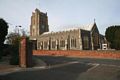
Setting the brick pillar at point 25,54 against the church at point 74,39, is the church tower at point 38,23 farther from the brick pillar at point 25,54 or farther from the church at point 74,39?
the brick pillar at point 25,54

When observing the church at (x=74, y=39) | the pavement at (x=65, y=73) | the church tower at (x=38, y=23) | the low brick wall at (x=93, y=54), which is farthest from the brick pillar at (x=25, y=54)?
the church tower at (x=38, y=23)

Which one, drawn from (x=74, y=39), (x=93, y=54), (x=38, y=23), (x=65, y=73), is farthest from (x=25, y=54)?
(x=38, y=23)

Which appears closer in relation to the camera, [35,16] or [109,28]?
[109,28]

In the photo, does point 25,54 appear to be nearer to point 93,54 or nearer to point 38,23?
point 93,54

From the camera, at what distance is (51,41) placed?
7331 centimetres

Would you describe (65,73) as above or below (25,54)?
below

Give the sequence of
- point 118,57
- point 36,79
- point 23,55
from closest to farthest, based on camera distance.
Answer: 1. point 36,79
2. point 23,55
3. point 118,57

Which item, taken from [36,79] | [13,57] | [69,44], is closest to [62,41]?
[69,44]

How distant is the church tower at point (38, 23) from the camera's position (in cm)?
9169

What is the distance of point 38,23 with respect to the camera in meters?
91.4

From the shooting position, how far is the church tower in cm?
9169

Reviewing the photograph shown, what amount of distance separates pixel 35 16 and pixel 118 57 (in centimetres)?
6522

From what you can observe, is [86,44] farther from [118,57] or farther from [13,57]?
[13,57]

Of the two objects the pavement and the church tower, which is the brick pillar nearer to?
the pavement
